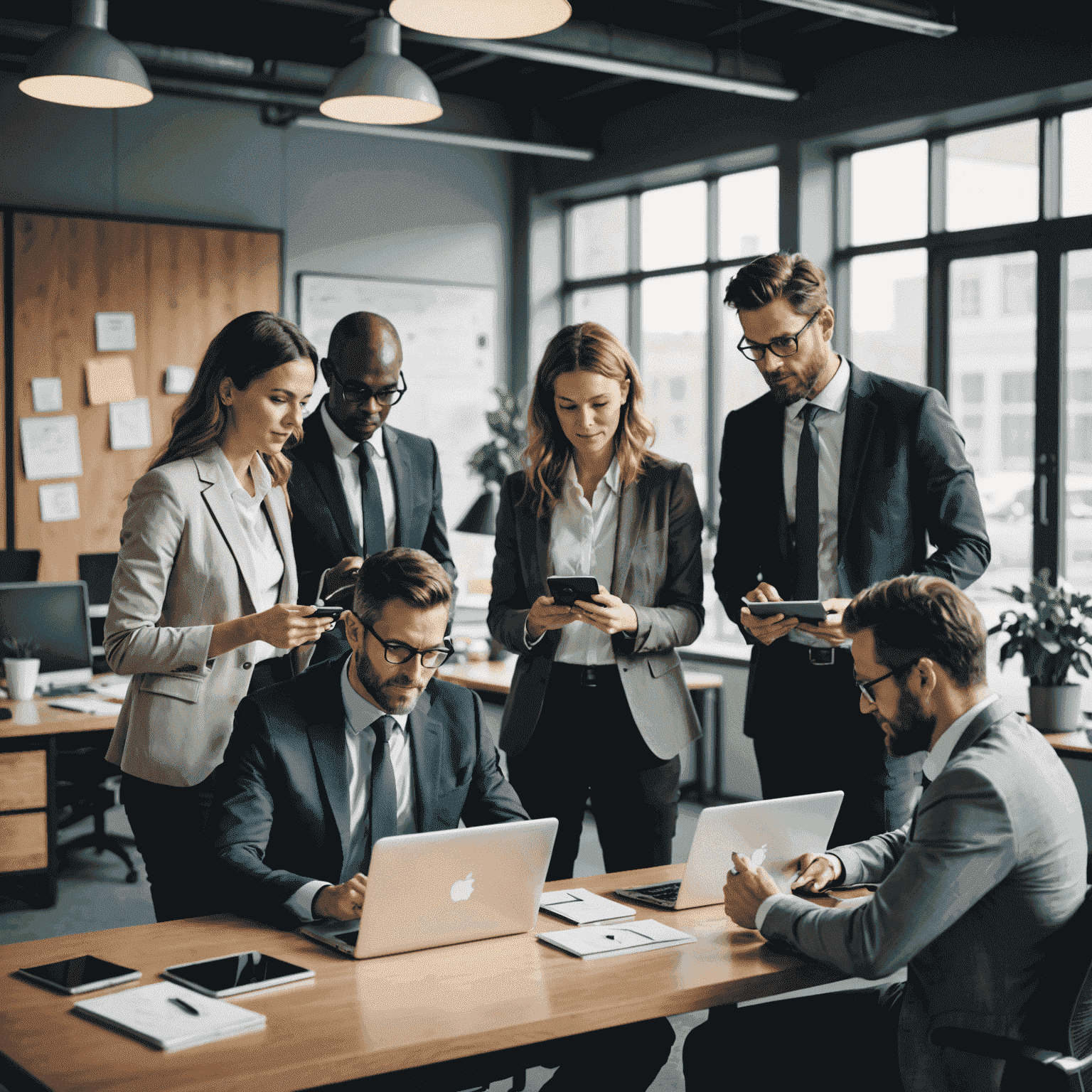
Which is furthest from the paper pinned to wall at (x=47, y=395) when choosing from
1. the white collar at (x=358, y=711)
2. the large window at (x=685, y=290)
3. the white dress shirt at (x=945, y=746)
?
the white dress shirt at (x=945, y=746)

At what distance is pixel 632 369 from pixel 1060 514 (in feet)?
11.0

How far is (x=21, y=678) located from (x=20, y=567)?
4.58 feet

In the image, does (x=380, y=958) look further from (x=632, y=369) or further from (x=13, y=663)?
(x=13, y=663)

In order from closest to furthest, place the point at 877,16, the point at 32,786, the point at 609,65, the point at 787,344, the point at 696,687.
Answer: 1. the point at 787,344
2. the point at 32,786
3. the point at 877,16
4. the point at 609,65
5. the point at 696,687

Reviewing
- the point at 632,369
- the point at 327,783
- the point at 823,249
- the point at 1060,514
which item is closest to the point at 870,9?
the point at 823,249

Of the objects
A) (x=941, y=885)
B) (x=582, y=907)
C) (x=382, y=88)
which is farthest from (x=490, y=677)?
(x=941, y=885)

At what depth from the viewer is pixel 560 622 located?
2850 millimetres

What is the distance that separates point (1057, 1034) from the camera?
5.98 feet

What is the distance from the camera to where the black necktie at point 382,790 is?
2324 mm

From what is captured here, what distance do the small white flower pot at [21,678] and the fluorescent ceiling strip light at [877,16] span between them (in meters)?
3.53

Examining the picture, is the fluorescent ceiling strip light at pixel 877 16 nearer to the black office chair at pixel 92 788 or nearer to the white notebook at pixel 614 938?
the white notebook at pixel 614 938

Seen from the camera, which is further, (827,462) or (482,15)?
(482,15)

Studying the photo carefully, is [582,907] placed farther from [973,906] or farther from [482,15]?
[482,15]

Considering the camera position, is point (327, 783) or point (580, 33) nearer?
point (327, 783)
